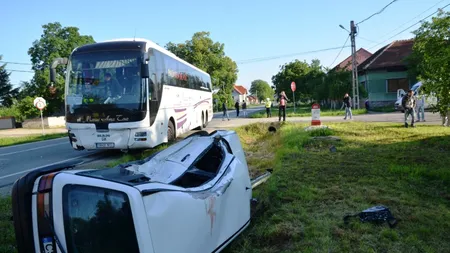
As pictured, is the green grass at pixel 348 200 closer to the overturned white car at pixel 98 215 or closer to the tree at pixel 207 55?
the overturned white car at pixel 98 215

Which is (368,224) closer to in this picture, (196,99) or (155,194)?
(155,194)

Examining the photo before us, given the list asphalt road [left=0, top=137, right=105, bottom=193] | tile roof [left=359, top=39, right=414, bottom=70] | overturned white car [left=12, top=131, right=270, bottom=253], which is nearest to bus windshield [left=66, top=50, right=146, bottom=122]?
asphalt road [left=0, top=137, right=105, bottom=193]

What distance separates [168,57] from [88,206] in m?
10.7

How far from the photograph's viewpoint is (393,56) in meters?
38.5

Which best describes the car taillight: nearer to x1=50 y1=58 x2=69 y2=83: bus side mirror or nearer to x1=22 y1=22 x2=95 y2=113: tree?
x1=50 y1=58 x2=69 y2=83: bus side mirror

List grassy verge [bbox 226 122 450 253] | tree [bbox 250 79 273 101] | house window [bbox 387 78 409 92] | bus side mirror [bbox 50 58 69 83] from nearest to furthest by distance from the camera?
grassy verge [bbox 226 122 450 253] → bus side mirror [bbox 50 58 69 83] → house window [bbox 387 78 409 92] → tree [bbox 250 79 273 101]

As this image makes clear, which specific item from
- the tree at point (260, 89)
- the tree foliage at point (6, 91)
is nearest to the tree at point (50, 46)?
the tree foliage at point (6, 91)

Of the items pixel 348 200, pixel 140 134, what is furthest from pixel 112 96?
pixel 348 200

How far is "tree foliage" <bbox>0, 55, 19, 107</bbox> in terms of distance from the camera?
52781mm

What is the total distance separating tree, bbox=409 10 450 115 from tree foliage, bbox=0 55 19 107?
5805 cm

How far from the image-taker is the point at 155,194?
2562 mm

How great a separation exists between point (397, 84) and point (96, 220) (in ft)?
129

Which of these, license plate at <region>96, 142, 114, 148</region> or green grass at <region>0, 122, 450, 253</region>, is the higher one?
license plate at <region>96, 142, 114, 148</region>

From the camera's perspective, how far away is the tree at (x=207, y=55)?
51.3m
